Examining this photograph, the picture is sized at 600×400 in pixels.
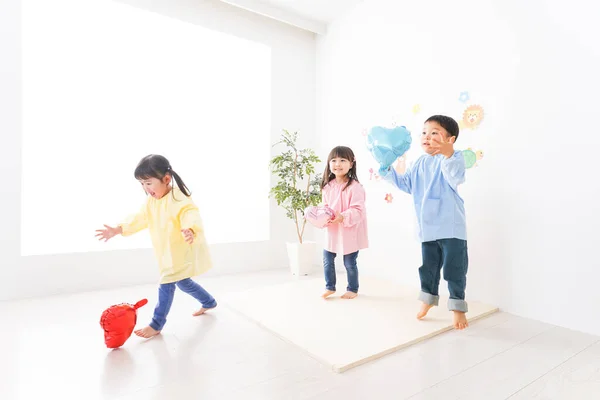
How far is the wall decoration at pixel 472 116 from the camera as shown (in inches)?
94.1

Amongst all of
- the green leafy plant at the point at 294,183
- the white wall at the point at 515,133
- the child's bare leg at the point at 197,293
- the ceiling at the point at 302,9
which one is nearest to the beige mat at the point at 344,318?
the child's bare leg at the point at 197,293

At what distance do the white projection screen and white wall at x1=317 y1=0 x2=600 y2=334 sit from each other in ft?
4.64

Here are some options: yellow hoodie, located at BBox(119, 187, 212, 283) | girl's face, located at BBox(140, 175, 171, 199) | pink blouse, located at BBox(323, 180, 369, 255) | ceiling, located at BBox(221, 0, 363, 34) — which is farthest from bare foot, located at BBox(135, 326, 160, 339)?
ceiling, located at BBox(221, 0, 363, 34)

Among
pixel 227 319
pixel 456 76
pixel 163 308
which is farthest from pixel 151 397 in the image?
pixel 456 76

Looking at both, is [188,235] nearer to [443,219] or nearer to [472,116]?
[443,219]

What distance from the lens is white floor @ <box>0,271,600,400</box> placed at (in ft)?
4.36

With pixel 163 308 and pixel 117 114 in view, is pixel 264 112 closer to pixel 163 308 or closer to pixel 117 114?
pixel 117 114

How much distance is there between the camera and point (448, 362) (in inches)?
61.7

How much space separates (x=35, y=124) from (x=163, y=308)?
74.2 inches

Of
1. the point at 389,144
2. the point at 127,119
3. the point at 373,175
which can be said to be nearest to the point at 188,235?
the point at 389,144

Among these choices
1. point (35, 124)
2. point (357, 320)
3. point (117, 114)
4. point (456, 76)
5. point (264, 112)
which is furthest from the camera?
Result: point (264, 112)

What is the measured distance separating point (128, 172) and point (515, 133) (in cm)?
290

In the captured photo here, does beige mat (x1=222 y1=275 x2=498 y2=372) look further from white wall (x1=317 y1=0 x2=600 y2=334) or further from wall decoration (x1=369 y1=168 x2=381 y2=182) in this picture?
wall decoration (x1=369 y1=168 x2=381 y2=182)

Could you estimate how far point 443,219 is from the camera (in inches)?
80.2
